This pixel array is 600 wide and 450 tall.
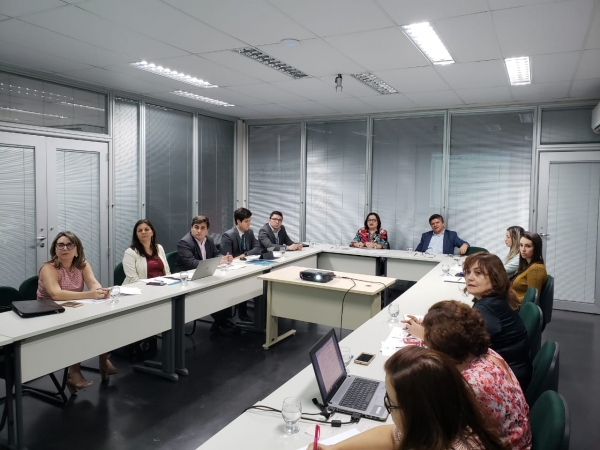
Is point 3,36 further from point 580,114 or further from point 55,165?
point 580,114

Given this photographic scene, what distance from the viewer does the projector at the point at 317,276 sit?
400 centimetres

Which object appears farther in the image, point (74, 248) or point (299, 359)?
point (299, 359)

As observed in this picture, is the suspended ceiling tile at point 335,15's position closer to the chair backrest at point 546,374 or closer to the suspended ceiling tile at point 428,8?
the suspended ceiling tile at point 428,8

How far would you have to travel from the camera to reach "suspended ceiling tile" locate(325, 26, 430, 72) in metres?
3.41

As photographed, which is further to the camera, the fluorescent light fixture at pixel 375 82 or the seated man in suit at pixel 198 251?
the fluorescent light fixture at pixel 375 82

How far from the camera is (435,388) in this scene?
1.07 meters

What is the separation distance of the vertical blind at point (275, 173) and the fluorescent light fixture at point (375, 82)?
240 centimetres

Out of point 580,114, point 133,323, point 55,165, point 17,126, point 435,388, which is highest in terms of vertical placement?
point 580,114

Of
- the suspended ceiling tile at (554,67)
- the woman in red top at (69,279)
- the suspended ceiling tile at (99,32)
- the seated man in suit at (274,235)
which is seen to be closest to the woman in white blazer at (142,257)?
the woman in red top at (69,279)

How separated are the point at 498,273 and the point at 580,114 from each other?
4607mm

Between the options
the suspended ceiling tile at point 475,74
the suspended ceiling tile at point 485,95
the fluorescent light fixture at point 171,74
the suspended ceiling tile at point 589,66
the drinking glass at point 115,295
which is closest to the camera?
the drinking glass at point 115,295

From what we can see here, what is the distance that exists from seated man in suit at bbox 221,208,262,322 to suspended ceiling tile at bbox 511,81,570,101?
11.4ft

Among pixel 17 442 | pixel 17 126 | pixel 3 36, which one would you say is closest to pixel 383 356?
pixel 17 442

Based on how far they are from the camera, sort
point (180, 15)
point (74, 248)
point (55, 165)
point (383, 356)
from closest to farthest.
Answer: point (383, 356) → point (180, 15) → point (74, 248) → point (55, 165)
